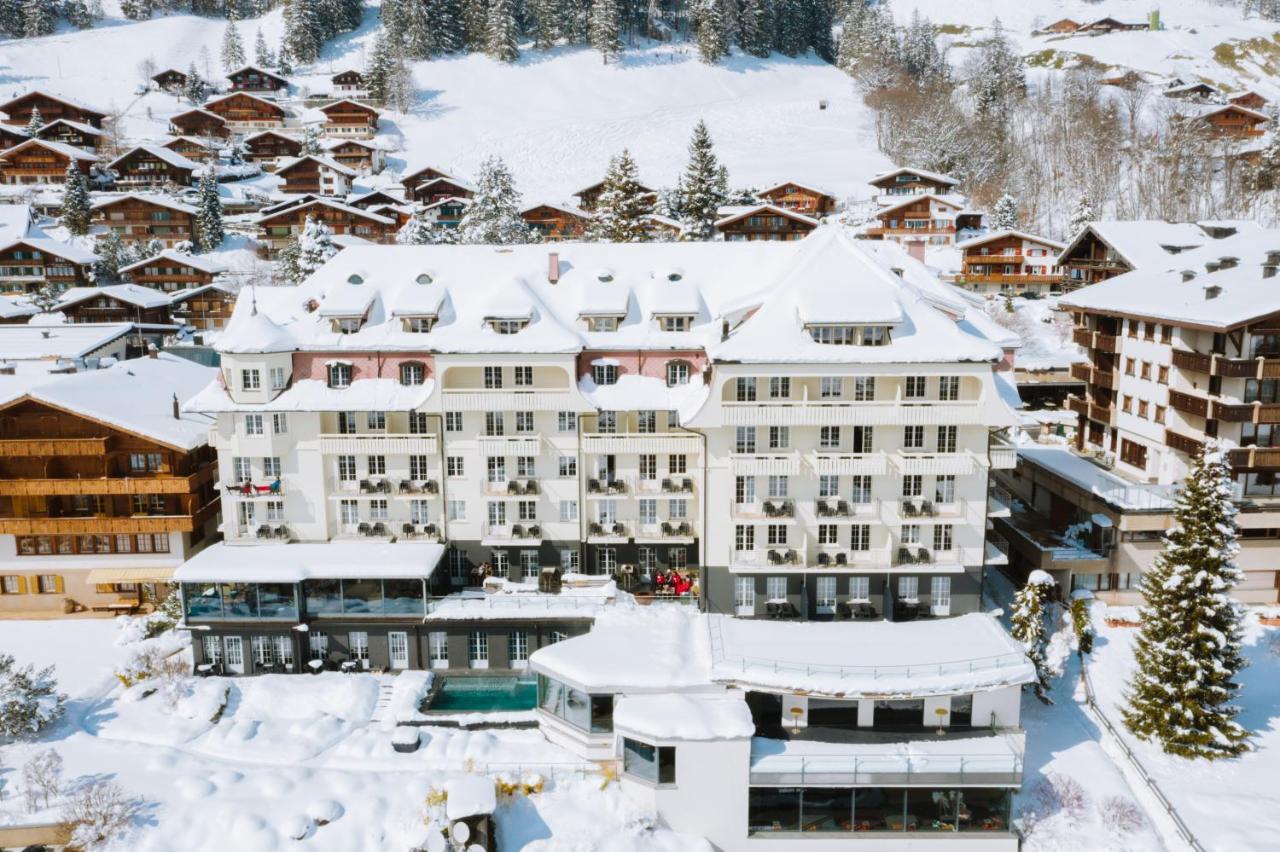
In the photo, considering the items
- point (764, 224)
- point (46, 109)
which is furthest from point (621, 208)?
point (46, 109)

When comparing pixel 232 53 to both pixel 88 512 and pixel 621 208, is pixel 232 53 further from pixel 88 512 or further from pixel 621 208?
pixel 88 512

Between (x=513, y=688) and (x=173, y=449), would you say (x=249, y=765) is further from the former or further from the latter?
(x=173, y=449)

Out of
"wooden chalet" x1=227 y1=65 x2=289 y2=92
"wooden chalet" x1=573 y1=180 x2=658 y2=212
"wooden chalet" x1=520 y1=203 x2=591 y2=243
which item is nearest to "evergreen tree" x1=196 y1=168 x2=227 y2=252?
"wooden chalet" x1=520 y1=203 x2=591 y2=243

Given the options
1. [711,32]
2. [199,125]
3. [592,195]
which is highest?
[711,32]

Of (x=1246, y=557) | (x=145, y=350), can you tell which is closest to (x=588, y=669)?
(x=1246, y=557)

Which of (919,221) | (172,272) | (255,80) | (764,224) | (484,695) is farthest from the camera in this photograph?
(255,80)
